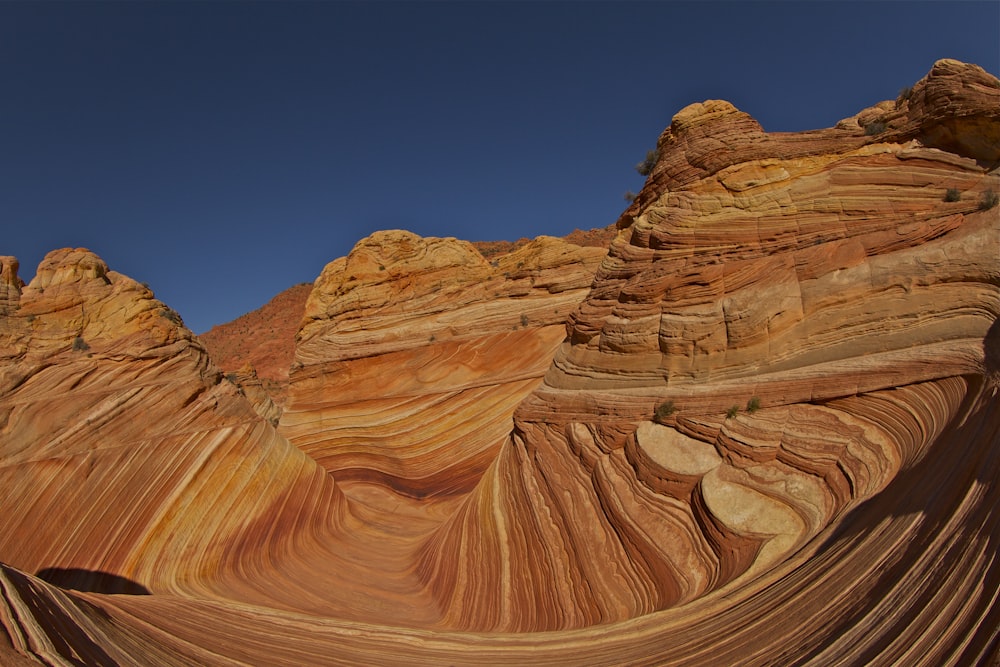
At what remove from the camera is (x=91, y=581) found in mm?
6930

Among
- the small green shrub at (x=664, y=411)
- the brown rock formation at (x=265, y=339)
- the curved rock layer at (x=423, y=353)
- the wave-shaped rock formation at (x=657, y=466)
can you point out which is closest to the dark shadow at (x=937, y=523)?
the wave-shaped rock formation at (x=657, y=466)

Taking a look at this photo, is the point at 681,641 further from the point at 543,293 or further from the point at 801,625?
the point at 543,293

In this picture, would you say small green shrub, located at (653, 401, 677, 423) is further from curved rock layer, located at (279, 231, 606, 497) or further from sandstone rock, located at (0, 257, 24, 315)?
sandstone rock, located at (0, 257, 24, 315)

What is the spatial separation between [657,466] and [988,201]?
5591 millimetres

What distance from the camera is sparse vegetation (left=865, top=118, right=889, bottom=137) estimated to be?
8539 mm

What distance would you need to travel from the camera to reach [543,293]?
16219mm

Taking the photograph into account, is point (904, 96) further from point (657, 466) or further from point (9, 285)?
point (9, 285)

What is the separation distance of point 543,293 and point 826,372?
33.7 ft

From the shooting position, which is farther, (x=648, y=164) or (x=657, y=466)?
(x=648, y=164)

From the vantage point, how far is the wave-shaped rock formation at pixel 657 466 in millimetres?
3434

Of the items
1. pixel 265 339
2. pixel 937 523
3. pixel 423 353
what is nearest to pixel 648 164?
pixel 423 353

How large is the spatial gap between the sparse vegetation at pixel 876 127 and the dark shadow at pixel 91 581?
13029 millimetres

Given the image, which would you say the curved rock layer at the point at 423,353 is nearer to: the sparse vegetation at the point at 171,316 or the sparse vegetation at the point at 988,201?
the sparse vegetation at the point at 171,316

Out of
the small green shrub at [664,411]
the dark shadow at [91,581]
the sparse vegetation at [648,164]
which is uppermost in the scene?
the sparse vegetation at [648,164]
